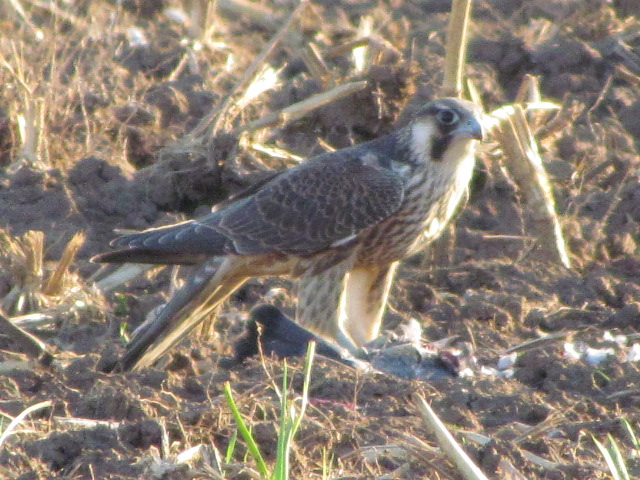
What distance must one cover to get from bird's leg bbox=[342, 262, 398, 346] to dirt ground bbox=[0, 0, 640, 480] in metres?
0.14

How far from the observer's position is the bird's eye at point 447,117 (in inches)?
203

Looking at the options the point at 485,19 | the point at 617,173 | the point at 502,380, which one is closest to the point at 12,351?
the point at 502,380

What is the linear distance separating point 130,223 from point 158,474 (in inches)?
116

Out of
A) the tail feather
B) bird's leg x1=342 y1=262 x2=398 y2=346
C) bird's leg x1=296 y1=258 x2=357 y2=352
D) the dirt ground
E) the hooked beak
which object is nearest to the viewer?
the dirt ground

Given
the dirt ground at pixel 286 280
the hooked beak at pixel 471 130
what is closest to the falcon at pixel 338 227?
the hooked beak at pixel 471 130

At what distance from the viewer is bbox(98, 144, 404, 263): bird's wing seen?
5152mm

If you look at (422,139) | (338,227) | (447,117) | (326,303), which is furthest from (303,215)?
(447,117)

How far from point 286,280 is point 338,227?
2.60ft

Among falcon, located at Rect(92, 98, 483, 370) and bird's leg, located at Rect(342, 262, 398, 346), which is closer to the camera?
falcon, located at Rect(92, 98, 483, 370)

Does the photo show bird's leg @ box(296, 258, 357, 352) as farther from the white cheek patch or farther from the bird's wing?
the white cheek patch

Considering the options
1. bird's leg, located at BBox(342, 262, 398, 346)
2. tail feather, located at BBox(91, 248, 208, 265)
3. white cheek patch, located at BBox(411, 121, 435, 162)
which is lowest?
bird's leg, located at BBox(342, 262, 398, 346)

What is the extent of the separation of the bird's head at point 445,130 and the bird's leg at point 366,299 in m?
0.52

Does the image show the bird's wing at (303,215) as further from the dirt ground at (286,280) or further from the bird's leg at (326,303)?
the dirt ground at (286,280)

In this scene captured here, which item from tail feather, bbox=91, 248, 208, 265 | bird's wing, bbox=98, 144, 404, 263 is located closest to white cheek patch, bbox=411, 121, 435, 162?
bird's wing, bbox=98, 144, 404, 263
